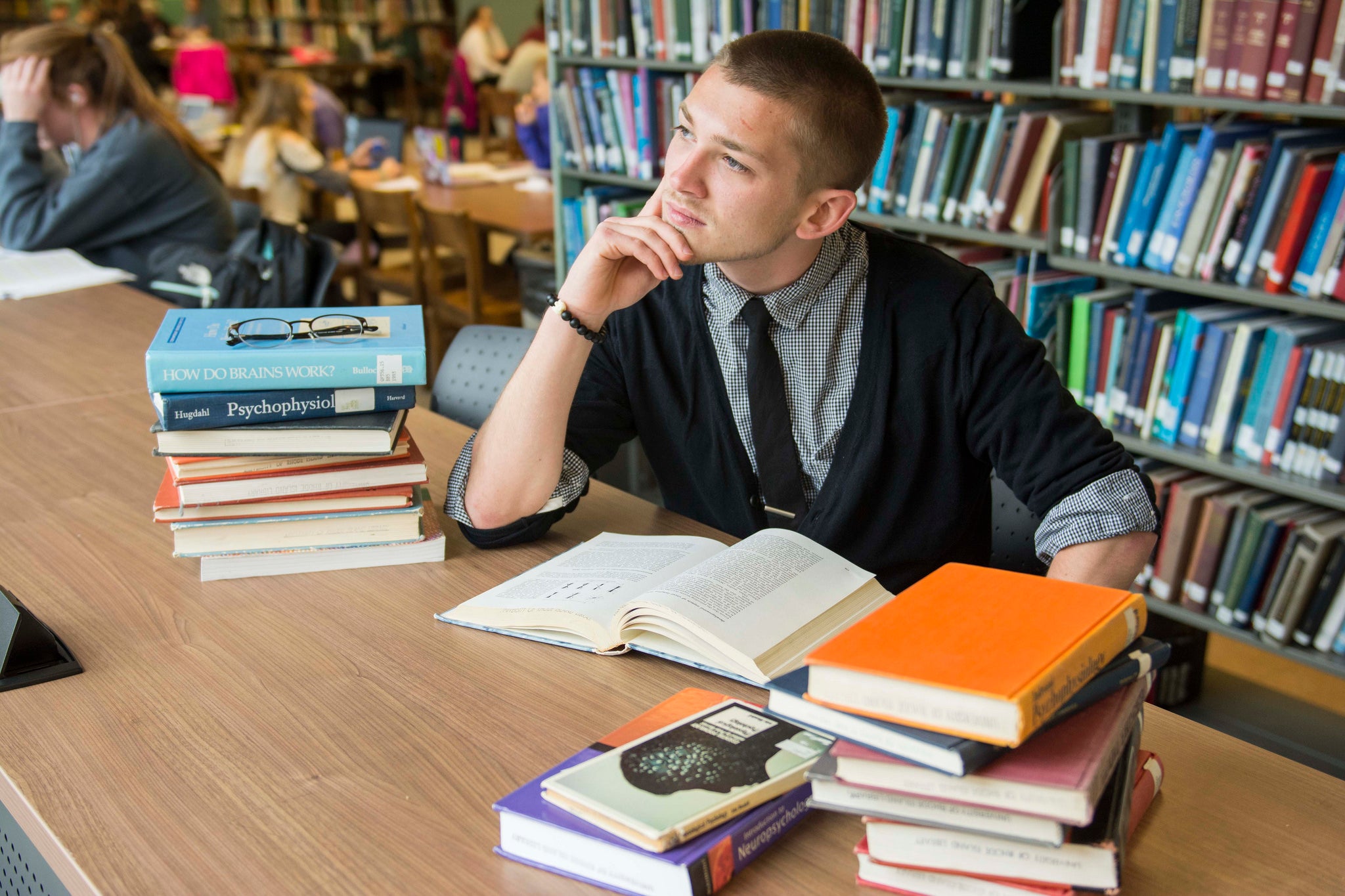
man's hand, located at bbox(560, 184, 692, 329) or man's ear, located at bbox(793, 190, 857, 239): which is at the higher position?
man's ear, located at bbox(793, 190, 857, 239)

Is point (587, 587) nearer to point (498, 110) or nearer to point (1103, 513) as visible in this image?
point (1103, 513)

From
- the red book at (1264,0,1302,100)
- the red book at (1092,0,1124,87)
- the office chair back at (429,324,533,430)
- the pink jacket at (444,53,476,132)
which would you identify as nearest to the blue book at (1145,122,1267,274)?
the red book at (1264,0,1302,100)

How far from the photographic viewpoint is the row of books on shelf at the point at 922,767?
730 millimetres

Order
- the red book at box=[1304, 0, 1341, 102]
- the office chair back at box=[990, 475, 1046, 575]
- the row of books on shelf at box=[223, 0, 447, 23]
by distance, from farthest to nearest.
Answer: the row of books on shelf at box=[223, 0, 447, 23], the red book at box=[1304, 0, 1341, 102], the office chair back at box=[990, 475, 1046, 575]

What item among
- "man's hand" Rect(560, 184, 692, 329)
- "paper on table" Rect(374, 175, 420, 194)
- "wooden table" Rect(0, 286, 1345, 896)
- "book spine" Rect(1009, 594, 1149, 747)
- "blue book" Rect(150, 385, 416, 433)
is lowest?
"wooden table" Rect(0, 286, 1345, 896)

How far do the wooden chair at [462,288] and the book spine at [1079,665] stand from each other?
3.26 m

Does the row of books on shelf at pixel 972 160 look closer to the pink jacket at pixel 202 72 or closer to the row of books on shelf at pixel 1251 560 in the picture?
the row of books on shelf at pixel 1251 560

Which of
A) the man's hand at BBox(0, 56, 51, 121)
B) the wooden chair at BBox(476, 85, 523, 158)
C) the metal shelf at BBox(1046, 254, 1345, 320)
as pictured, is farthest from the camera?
the wooden chair at BBox(476, 85, 523, 158)

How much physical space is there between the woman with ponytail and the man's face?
230 centimetres

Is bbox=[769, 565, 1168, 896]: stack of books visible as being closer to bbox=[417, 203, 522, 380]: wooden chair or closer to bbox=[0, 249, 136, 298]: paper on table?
bbox=[0, 249, 136, 298]: paper on table

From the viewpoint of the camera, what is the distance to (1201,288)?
2.29 metres

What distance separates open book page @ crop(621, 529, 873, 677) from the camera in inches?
41.8

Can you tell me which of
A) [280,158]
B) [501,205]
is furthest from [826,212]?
[280,158]

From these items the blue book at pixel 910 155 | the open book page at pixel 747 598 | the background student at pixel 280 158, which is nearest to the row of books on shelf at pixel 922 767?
the open book page at pixel 747 598
